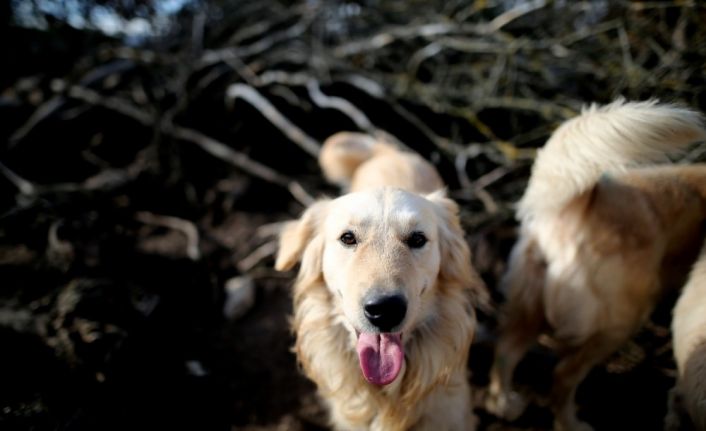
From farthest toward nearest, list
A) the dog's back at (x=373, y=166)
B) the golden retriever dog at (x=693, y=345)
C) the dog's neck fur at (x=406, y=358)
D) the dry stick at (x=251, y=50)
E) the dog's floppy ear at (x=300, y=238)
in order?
the dry stick at (x=251, y=50) → the dog's back at (x=373, y=166) → the dog's floppy ear at (x=300, y=238) → the dog's neck fur at (x=406, y=358) → the golden retriever dog at (x=693, y=345)

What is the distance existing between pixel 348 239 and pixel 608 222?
1.37 metres

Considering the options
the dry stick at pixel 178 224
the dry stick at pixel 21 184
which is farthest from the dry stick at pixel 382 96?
the dry stick at pixel 21 184

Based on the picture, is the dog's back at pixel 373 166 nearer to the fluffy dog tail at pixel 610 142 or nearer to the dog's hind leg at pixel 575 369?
the fluffy dog tail at pixel 610 142

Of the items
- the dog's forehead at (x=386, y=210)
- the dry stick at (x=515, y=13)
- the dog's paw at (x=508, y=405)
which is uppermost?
the dry stick at (x=515, y=13)

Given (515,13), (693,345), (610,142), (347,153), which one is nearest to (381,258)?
(610,142)

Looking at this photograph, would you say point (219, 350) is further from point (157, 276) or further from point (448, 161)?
point (448, 161)

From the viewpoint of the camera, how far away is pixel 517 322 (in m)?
2.52

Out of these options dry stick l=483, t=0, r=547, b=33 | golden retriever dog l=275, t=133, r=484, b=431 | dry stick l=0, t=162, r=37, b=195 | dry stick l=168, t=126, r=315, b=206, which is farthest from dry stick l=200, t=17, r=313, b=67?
golden retriever dog l=275, t=133, r=484, b=431

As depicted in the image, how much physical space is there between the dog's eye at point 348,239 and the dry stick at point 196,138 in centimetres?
231

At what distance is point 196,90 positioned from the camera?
4824 mm

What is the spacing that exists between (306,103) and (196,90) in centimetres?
132

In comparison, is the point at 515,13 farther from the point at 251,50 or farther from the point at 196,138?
the point at 196,138

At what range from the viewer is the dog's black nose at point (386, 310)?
155cm

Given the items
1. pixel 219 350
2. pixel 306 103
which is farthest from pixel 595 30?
pixel 219 350
